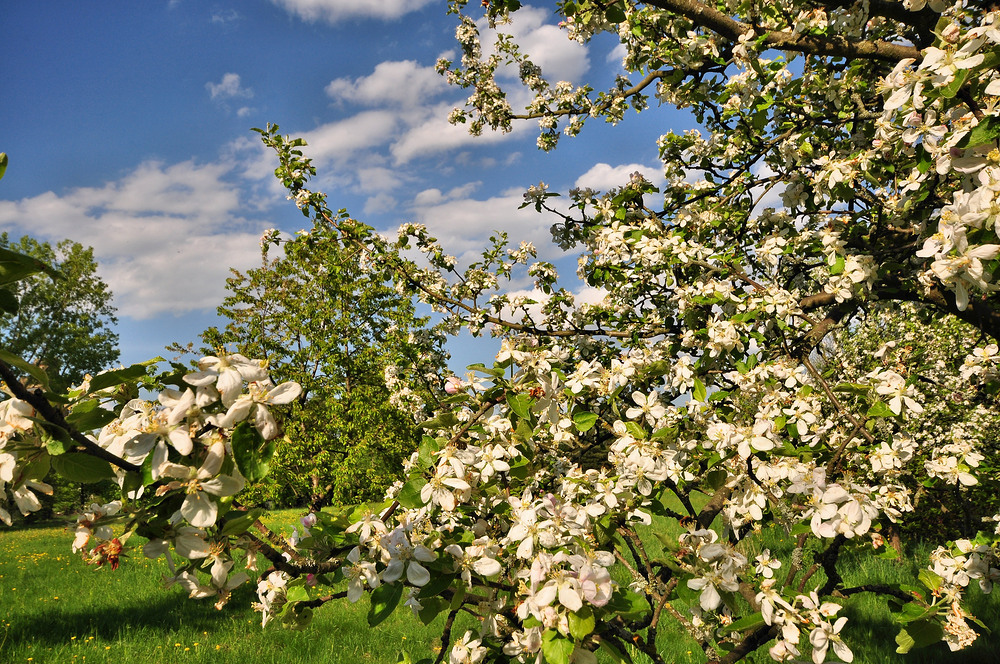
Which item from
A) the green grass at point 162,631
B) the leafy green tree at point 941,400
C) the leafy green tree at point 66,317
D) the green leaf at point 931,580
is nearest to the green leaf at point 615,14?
the green leaf at point 931,580

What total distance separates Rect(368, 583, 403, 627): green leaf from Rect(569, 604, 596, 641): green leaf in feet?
1.49

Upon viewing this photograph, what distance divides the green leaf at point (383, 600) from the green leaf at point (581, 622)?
46cm

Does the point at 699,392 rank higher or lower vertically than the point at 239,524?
higher

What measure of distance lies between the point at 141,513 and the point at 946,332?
9362 mm

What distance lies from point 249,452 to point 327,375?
15.5 m

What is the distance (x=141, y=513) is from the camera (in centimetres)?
120

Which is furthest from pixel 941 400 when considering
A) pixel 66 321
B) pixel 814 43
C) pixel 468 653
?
pixel 66 321

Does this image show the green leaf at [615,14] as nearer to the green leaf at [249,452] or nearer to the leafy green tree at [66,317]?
the green leaf at [249,452]

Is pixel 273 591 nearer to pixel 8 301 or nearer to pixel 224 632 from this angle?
pixel 8 301

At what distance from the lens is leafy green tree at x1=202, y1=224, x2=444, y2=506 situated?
14.1 meters

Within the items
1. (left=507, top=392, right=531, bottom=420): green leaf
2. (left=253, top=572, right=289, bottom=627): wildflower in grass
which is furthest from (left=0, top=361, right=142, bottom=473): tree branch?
(left=507, top=392, right=531, bottom=420): green leaf

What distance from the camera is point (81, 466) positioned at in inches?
47.1

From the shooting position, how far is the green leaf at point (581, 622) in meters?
1.24

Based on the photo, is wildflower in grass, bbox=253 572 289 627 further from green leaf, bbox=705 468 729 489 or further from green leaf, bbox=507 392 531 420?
green leaf, bbox=705 468 729 489
